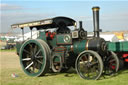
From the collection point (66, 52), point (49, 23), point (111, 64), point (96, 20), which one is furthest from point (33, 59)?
point (111, 64)

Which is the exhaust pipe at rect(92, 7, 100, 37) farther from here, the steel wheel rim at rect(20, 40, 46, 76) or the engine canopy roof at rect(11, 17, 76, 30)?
the steel wheel rim at rect(20, 40, 46, 76)

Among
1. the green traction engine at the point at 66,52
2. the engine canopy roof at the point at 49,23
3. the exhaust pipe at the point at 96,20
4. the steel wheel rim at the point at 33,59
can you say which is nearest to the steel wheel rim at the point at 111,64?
the green traction engine at the point at 66,52

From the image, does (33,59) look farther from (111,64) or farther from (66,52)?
(111,64)

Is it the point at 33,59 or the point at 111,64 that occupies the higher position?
the point at 33,59

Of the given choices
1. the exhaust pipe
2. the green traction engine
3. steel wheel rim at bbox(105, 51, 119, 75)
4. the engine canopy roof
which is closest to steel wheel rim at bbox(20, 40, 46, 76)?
the green traction engine

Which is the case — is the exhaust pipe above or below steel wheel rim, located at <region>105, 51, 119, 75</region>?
above

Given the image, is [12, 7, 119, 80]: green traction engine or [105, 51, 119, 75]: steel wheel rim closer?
[12, 7, 119, 80]: green traction engine

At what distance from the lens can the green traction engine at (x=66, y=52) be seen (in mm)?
6949

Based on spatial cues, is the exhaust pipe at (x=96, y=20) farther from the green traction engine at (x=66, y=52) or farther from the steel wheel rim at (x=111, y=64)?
the steel wheel rim at (x=111, y=64)

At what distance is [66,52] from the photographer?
7.59 metres

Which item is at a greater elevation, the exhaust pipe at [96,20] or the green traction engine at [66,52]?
the exhaust pipe at [96,20]

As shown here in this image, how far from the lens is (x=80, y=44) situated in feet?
24.0

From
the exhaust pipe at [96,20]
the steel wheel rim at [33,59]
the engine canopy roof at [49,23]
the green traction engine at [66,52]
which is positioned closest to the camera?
the green traction engine at [66,52]

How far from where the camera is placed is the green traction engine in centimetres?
695
